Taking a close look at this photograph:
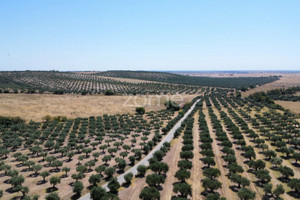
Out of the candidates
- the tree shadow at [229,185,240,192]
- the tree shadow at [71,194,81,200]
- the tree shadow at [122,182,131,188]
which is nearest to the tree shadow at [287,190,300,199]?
the tree shadow at [229,185,240,192]

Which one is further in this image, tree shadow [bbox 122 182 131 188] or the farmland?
tree shadow [bbox 122 182 131 188]

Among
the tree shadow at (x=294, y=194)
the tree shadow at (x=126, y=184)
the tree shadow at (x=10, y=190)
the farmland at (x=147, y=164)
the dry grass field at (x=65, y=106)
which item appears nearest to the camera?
the tree shadow at (x=294, y=194)

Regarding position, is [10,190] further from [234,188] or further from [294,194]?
[294,194]

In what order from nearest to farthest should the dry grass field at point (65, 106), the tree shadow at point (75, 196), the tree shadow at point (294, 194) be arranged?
the tree shadow at point (75, 196) → the tree shadow at point (294, 194) → the dry grass field at point (65, 106)

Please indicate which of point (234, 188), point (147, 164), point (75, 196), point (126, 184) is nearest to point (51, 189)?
point (75, 196)

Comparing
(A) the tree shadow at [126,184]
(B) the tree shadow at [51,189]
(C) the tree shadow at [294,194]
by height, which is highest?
(A) the tree shadow at [126,184]

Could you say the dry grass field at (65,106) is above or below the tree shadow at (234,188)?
above

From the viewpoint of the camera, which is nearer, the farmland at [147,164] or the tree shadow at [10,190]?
the farmland at [147,164]

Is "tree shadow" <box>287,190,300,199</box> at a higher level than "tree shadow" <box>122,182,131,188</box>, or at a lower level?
lower

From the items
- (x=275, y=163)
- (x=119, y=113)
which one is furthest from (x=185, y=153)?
(x=119, y=113)

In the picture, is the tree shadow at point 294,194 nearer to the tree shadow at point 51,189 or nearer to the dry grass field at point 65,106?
the tree shadow at point 51,189

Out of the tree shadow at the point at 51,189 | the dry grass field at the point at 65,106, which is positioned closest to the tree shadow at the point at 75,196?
the tree shadow at the point at 51,189

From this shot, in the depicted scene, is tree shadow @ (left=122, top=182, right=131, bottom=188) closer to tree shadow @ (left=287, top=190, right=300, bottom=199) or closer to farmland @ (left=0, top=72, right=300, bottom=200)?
farmland @ (left=0, top=72, right=300, bottom=200)
